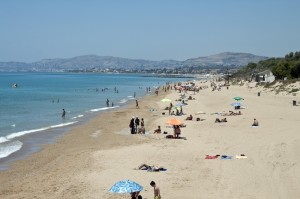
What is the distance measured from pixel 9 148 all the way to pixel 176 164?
38.0 feet

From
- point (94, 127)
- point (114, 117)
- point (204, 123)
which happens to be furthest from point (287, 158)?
point (114, 117)

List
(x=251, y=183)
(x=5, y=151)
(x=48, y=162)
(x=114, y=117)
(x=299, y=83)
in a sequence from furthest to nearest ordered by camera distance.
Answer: (x=299, y=83) < (x=114, y=117) < (x=5, y=151) < (x=48, y=162) < (x=251, y=183)

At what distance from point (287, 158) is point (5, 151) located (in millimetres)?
15112

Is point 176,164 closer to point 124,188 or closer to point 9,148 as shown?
point 124,188

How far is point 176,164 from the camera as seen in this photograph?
60.2ft

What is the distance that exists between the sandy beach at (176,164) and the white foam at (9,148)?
179 centimetres

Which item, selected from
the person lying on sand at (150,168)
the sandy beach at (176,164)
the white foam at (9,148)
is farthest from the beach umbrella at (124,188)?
the white foam at (9,148)

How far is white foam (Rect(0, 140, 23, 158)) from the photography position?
2356cm

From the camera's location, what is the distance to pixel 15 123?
125ft

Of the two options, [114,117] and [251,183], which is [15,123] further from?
[251,183]

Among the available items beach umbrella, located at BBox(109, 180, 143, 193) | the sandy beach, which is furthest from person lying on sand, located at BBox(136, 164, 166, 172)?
beach umbrella, located at BBox(109, 180, 143, 193)

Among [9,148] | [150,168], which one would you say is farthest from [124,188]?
[9,148]

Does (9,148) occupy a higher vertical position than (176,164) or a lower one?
lower

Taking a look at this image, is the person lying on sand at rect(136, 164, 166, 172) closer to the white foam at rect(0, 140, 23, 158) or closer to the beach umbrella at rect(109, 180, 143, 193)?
the beach umbrella at rect(109, 180, 143, 193)
